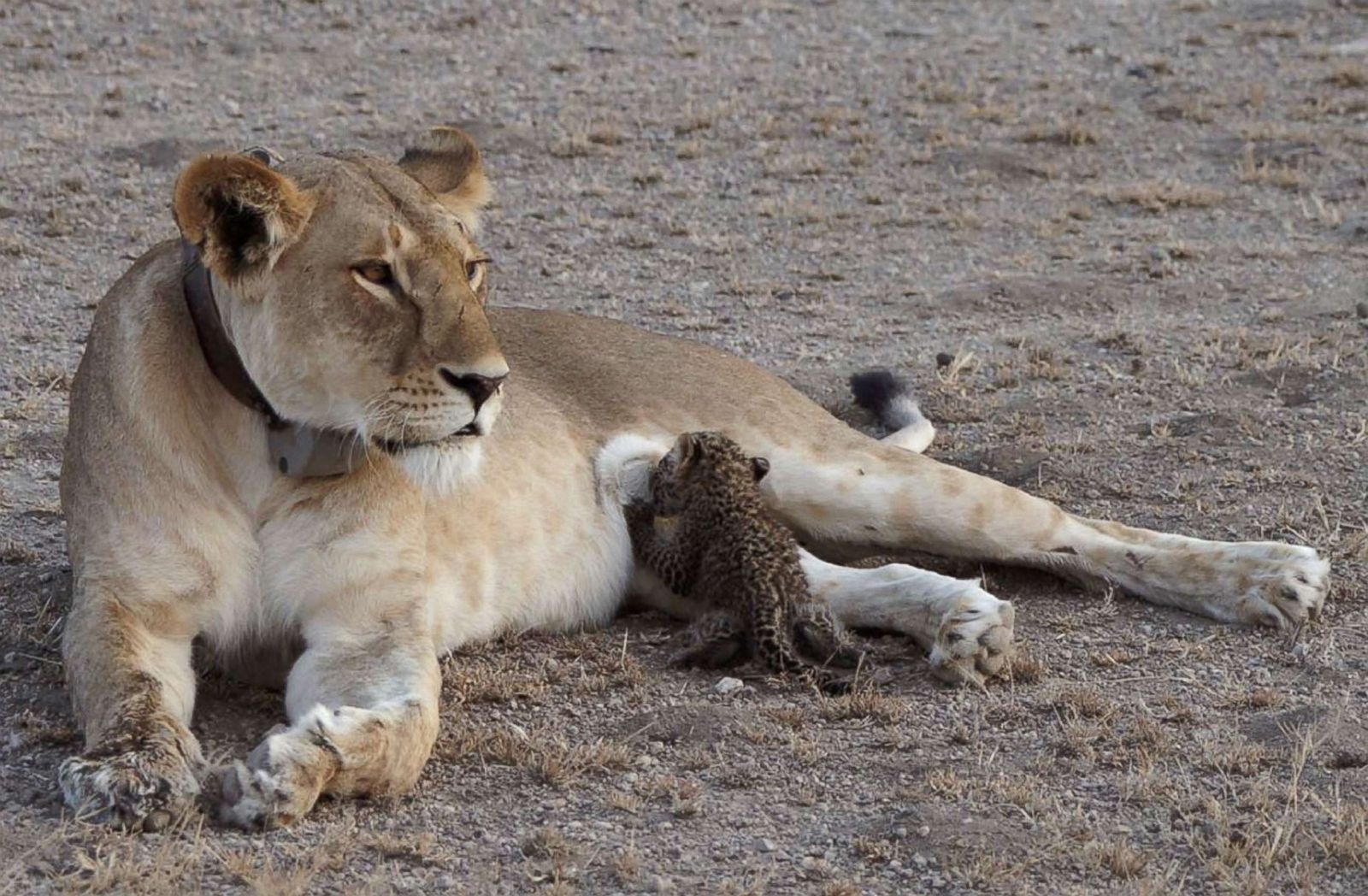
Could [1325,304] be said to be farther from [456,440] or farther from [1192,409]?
[456,440]

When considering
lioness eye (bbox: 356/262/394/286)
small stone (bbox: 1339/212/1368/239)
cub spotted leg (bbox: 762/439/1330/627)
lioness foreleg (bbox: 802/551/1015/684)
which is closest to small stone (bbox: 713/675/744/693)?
lioness foreleg (bbox: 802/551/1015/684)

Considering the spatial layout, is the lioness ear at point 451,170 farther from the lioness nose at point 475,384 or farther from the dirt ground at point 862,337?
the dirt ground at point 862,337

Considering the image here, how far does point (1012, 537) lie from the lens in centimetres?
489

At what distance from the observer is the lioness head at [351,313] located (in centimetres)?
364

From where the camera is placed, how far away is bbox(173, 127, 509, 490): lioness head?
11.9 ft

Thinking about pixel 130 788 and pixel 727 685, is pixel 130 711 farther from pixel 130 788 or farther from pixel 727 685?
pixel 727 685

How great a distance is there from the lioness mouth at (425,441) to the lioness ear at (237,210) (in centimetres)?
39

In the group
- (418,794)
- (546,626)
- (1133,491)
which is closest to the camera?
(418,794)

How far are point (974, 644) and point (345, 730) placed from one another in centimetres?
141

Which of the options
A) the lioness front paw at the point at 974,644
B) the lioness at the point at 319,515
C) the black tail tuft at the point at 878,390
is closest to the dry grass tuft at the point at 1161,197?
the black tail tuft at the point at 878,390

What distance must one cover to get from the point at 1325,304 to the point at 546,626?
3.98m

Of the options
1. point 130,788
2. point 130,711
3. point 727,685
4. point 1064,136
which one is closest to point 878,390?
point 727,685

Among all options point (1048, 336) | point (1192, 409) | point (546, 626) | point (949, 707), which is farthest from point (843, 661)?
point (1048, 336)

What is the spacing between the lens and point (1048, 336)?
23.5 ft
